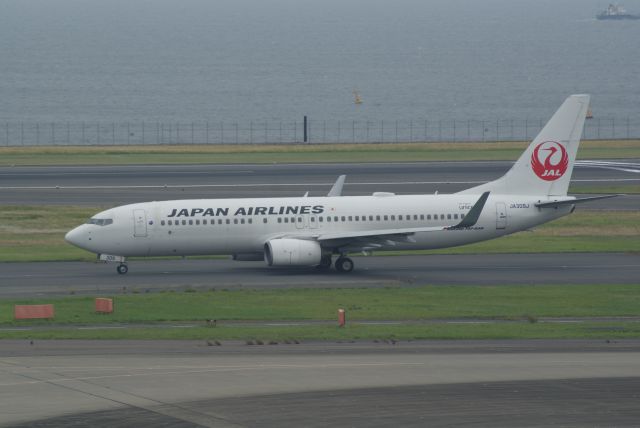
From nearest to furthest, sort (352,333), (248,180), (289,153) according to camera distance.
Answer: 1. (352,333)
2. (248,180)
3. (289,153)

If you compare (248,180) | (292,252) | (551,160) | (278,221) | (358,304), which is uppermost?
(248,180)

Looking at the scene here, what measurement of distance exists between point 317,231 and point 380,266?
426 centimetres

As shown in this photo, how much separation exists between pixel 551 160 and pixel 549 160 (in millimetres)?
106

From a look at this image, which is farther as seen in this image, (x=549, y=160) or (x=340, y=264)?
(x=549, y=160)

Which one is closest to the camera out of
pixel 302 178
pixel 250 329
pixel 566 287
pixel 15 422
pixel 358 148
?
pixel 15 422

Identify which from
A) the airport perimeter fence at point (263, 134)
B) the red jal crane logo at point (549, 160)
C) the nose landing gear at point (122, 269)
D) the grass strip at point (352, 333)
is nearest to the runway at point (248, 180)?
the red jal crane logo at point (549, 160)

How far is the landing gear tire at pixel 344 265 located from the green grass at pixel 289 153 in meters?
55.1

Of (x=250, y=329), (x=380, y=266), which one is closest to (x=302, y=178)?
(x=380, y=266)

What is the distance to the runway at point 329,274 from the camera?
55406mm

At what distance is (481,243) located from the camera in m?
70.4

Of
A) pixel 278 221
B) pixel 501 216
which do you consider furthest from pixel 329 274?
pixel 501 216

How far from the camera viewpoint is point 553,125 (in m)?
63.4

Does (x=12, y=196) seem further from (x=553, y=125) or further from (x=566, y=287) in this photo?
(x=566, y=287)

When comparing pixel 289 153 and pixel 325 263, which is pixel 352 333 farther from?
pixel 289 153
